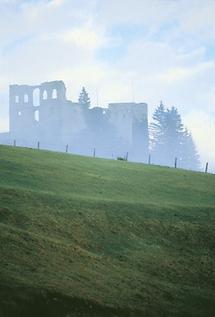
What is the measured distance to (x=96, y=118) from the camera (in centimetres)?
12369

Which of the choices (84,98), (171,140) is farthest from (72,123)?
(171,140)

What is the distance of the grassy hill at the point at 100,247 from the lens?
46.1 feet

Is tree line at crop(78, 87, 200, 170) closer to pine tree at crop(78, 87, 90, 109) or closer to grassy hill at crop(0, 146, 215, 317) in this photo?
pine tree at crop(78, 87, 90, 109)

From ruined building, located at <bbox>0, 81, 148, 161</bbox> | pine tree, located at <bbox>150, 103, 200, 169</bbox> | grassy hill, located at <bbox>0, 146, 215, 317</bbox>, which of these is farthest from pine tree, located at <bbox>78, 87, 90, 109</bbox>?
grassy hill, located at <bbox>0, 146, 215, 317</bbox>

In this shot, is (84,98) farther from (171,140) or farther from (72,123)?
(171,140)

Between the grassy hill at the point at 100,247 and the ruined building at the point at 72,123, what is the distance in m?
87.6

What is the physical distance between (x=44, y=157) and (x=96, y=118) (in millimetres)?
83997

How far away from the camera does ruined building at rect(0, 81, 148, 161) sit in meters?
121

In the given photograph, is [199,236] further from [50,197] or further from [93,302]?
[93,302]

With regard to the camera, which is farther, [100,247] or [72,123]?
[72,123]

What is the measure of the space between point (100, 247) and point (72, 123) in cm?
10520

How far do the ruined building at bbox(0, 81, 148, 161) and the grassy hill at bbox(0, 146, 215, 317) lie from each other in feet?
288

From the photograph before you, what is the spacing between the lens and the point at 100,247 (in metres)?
19.8

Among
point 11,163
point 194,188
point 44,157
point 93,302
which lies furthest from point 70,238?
point 44,157
